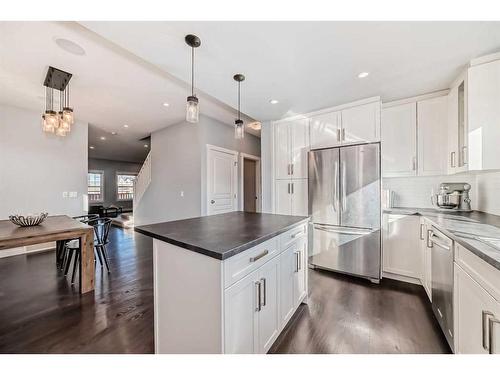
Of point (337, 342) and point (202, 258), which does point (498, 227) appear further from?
point (202, 258)

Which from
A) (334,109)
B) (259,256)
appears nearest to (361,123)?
(334,109)

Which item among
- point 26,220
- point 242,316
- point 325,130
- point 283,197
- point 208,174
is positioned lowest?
point 242,316

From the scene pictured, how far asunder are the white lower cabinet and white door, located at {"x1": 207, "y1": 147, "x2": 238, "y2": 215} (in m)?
2.53

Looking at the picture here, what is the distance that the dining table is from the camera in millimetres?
1812

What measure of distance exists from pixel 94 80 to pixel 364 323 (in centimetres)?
410

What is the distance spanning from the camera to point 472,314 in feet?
3.60

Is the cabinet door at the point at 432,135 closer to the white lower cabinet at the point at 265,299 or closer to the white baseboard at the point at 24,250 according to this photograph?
the white lower cabinet at the point at 265,299

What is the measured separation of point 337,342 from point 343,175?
1812 millimetres

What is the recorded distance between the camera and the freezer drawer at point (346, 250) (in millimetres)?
2475

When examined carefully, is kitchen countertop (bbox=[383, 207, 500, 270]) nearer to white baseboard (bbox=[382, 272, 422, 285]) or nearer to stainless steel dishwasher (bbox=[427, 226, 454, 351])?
stainless steel dishwasher (bbox=[427, 226, 454, 351])

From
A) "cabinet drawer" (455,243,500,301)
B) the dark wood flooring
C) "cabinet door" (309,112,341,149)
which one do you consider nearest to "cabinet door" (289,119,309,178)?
"cabinet door" (309,112,341,149)

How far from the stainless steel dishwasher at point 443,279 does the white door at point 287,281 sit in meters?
1.07

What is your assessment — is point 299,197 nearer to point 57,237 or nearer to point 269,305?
point 269,305

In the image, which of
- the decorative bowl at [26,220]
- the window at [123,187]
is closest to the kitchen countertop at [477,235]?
the decorative bowl at [26,220]
